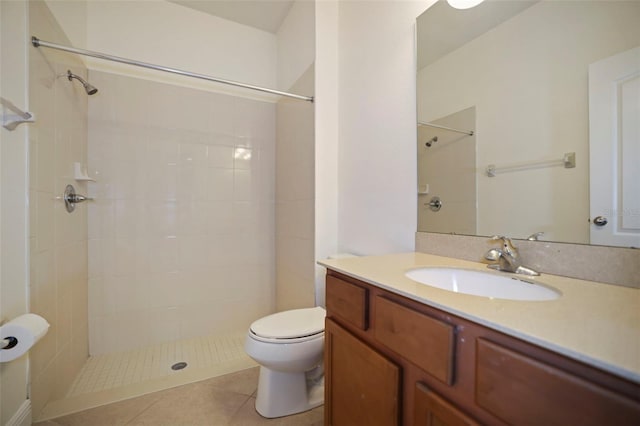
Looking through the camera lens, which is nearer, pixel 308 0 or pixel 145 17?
pixel 308 0

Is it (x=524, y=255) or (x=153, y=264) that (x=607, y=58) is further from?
(x=153, y=264)

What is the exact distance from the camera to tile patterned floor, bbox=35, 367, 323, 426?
1.32 meters

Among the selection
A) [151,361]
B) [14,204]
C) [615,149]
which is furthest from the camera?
[151,361]

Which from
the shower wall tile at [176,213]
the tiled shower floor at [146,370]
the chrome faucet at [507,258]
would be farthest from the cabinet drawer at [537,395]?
the shower wall tile at [176,213]

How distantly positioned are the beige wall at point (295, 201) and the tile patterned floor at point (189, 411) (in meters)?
0.67

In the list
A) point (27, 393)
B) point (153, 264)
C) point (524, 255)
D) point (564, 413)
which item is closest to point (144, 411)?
point (27, 393)

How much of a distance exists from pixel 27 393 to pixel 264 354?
1.08 metres

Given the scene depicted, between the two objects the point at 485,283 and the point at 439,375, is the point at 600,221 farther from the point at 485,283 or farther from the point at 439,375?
the point at 439,375

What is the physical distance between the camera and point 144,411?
1384mm

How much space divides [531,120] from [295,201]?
5.07 feet

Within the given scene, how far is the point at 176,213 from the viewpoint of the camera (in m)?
2.17

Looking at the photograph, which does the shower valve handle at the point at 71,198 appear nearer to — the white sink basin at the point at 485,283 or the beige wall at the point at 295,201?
the beige wall at the point at 295,201

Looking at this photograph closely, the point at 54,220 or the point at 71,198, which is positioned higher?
the point at 71,198

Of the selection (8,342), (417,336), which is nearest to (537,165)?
(417,336)
